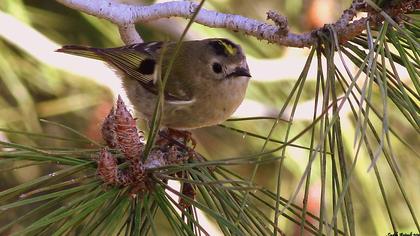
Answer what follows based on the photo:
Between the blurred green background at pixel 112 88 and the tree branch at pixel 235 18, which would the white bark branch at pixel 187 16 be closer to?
the tree branch at pixel 235 18

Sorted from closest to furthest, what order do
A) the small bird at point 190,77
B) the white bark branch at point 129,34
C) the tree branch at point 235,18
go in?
the tree branch at point 235,18
the white bark branch at point 129,34
the small bird at point 190,77

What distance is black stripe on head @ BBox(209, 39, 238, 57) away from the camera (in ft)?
6.35

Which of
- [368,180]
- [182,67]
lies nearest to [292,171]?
[368,180]

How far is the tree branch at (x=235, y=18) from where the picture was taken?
1.17 m

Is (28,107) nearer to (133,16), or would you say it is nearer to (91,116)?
(91,116)

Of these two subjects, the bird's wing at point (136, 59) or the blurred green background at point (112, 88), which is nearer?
the bird's wing at point (136, 59)

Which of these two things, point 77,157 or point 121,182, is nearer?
point 121,182

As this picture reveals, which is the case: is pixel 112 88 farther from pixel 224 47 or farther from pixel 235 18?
pixel 235 18

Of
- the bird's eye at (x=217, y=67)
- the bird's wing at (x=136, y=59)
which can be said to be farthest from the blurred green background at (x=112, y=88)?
the bird's eye at (x=217, y=67)

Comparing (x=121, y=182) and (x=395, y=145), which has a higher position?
(x=395, y=145)

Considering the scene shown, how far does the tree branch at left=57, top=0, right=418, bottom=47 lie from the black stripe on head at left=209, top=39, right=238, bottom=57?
11.8 inches

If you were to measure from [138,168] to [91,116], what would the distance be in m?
1.57

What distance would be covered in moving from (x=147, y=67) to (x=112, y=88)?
0.22m

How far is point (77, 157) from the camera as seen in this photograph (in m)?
1.19
